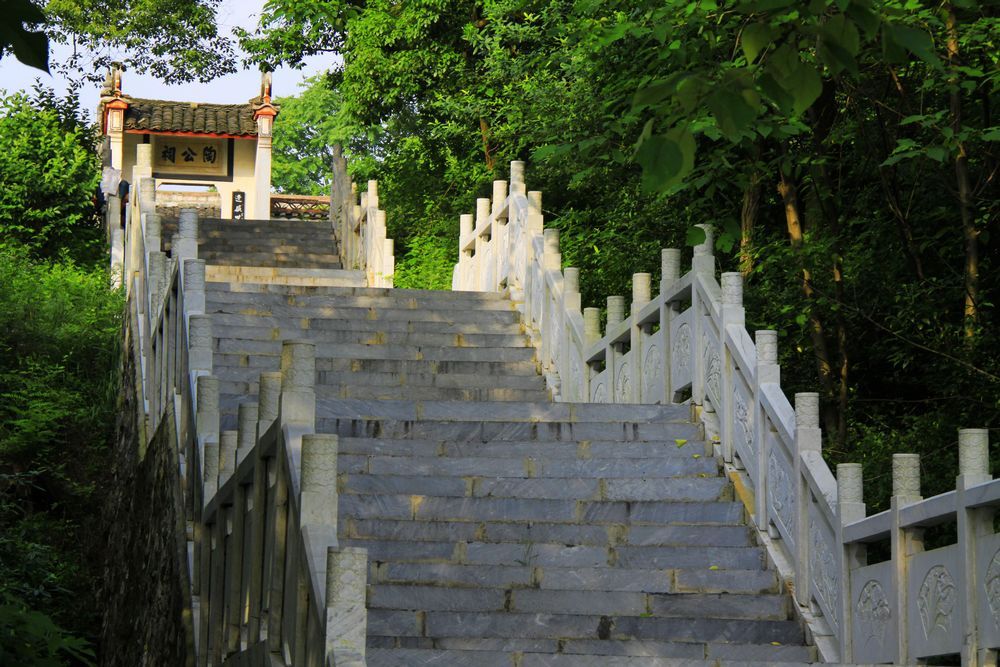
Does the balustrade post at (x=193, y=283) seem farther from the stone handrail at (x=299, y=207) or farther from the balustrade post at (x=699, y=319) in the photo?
the stone handrail at (x=299, y=207)

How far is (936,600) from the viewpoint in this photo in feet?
23.1

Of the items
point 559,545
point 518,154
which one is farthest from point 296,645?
point 518,154

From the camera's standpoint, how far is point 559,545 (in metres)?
9.06

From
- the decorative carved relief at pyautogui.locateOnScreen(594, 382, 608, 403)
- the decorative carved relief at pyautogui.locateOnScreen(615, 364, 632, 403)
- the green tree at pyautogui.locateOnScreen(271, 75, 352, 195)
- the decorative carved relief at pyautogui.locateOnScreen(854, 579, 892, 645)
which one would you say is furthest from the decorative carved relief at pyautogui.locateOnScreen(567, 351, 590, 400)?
the green tree at pyautogui.locateOnScreen(271, 75, 352, 195)

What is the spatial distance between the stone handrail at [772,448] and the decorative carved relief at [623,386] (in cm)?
1

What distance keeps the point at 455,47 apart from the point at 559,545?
1608cm

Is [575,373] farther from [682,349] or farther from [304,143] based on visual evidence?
[304,143]

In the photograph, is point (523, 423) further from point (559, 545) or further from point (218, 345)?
point (218, 345)

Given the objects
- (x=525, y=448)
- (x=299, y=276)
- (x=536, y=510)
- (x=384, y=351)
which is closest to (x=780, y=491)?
(x=536, y=510)

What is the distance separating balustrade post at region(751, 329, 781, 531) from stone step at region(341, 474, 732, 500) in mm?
564

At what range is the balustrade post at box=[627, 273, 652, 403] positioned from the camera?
1194 cm

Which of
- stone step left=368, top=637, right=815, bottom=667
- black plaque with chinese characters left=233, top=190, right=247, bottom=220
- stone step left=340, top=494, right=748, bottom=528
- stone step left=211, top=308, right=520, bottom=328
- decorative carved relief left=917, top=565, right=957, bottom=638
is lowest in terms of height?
stone step left=368, top=637, right=815, bottom=667

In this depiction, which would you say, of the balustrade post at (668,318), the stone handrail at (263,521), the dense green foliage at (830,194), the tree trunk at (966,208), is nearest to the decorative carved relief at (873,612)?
the dense green foliage at (830,194)

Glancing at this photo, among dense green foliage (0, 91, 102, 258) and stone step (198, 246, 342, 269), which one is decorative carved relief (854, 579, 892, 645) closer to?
stone step (198, 246, 342, 269)
